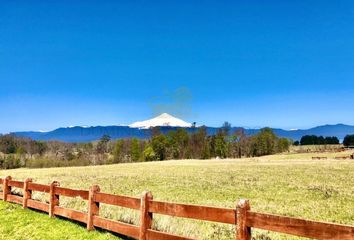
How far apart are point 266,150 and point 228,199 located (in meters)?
148

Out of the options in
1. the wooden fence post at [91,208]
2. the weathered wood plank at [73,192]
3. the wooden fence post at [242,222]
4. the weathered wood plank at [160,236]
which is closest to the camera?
the wooden fence post at [242,222]

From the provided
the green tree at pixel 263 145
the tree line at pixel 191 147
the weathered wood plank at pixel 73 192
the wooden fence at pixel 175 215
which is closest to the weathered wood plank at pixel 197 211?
the wooden fence at pixel 175 215

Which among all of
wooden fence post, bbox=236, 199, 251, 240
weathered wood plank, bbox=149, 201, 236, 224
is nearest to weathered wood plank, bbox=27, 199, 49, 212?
weathered wood plank, bbox=149, 201, 236, 224

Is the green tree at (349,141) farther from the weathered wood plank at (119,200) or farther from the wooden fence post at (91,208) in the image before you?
the weathered wood plank at (119,200)

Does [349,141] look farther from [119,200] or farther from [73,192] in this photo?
[119,200]

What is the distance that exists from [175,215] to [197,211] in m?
0.76

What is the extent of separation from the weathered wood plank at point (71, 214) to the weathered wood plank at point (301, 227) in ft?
23.4

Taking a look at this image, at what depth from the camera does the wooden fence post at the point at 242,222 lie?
7926mm

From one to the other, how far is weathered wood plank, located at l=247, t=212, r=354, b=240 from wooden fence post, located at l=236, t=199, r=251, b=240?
0.32 ft

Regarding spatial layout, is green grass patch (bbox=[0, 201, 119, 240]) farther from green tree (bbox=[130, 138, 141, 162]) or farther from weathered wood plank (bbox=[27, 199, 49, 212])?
green tree (bbox=[130, 138, 141, 162])

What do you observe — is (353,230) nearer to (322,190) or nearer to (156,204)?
(156,204)

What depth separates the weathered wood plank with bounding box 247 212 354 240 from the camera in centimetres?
639

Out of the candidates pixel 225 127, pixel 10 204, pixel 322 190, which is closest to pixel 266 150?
pixel 225 127

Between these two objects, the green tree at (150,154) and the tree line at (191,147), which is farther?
the tree line at (191,147)
